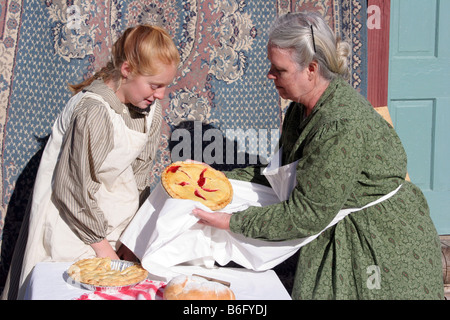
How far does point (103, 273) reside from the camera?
76.1 inches

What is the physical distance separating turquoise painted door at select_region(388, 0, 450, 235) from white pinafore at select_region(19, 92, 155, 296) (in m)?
2.32

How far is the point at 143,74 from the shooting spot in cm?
241

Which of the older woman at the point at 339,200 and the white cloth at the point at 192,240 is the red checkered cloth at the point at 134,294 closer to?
the white cloth at the point at 192,240

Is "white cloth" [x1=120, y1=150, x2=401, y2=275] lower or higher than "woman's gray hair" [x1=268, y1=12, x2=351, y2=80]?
lower

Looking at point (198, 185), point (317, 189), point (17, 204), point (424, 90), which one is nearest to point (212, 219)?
point (198, 185)

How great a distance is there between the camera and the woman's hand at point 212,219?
2.11 m

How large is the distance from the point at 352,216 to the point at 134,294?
0.92 m

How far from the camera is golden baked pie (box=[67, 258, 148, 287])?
184cm

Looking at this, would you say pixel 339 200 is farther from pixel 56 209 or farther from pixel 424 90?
pixel 424 90

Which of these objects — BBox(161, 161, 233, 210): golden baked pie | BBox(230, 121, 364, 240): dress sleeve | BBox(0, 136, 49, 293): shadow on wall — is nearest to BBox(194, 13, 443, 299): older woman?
BBox(230, 121, 364, 240): dress sleeve

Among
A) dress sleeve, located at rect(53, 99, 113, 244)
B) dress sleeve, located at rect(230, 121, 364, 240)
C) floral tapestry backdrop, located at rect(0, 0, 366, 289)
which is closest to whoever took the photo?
dress sleeve, located at rect(230, 121, 364, 240)

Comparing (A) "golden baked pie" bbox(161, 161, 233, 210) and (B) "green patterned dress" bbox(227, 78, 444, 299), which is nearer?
(B) "green patterned dress" bbox(227, 78, 444, 299)

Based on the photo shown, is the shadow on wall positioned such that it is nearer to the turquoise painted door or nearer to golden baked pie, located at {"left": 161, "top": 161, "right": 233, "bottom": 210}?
golden baked pie, located at {"left": 161, "top": 161, "right": 233, "bottom": 210}
